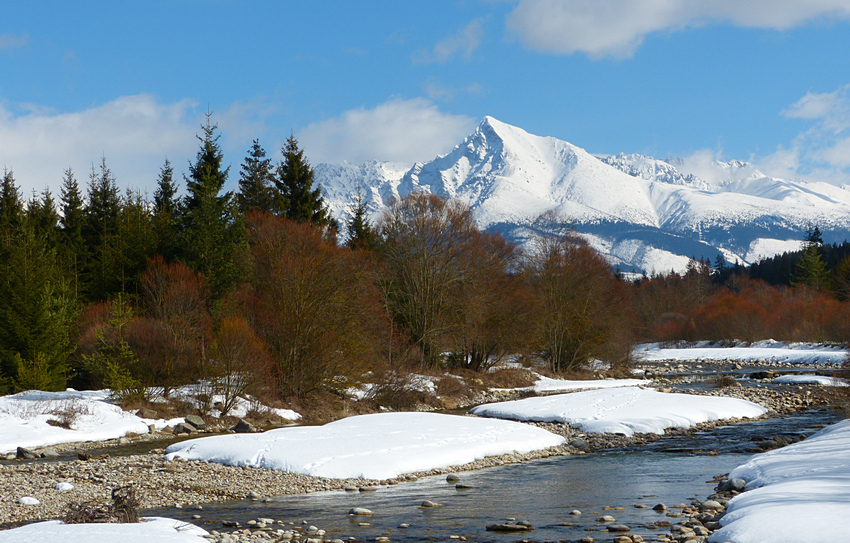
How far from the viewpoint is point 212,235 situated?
115 feet

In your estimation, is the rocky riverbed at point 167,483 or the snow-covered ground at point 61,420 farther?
the snow-covered ground at point 61,420

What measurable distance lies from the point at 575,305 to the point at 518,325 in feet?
19.4

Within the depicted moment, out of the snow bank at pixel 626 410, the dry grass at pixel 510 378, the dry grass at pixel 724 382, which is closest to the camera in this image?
the snow bank at pixel 626 410

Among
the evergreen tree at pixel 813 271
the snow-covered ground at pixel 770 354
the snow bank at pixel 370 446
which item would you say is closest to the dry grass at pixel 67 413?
the snow bank at pixel 370 446

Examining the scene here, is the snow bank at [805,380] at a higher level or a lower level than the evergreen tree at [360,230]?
lower

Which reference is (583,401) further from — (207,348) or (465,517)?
(465,517)

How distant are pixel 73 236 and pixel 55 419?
24.6m

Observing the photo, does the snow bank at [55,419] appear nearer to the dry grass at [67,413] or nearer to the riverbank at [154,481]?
the dry grass at [67,413]

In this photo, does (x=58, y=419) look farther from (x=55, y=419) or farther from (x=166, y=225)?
(x=166, y=225)

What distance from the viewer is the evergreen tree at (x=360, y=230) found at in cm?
5012

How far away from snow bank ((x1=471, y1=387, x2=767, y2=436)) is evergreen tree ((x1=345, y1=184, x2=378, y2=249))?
2191cm

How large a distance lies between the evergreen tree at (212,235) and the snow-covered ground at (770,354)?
115 feet

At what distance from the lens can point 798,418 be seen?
27609 mm

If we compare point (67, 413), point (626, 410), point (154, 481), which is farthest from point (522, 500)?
point (67, 413)
